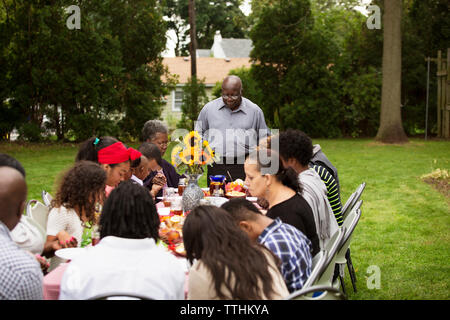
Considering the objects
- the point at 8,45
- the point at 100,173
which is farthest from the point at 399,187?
the point at 8,45

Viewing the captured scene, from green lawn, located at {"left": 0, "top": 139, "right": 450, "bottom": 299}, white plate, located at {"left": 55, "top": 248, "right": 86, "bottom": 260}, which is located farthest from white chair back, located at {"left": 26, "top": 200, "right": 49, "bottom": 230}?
white plate, located at {"left": 55, "top": 248, "right": 86, "bottom": 260}

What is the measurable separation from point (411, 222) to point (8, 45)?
14.2 meters

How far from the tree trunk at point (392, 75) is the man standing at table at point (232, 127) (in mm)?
14024

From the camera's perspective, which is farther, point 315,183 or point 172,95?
point 172,95

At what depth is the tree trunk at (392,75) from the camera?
1912 centimetres

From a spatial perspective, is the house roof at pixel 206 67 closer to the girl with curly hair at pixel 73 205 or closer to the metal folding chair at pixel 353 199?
the metal folding chair at pixel 353 199

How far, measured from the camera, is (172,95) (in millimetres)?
30828

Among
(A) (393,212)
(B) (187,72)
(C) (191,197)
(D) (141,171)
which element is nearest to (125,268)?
(C) (191,197)

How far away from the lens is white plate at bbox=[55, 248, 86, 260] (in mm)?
3111

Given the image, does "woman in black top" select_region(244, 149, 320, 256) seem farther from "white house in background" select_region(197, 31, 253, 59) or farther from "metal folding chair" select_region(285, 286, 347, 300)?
"white house in background" select_region(197, 31, 253, 59)

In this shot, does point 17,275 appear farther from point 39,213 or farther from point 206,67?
point 206,67

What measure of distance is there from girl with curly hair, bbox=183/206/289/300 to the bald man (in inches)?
27.1
